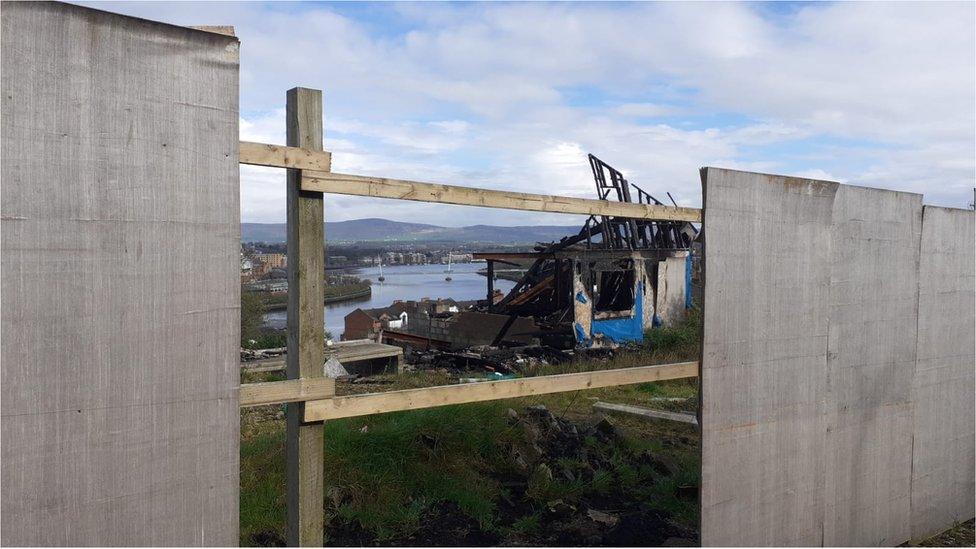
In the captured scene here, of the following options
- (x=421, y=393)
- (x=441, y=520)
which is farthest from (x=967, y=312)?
(x=421, y=393)

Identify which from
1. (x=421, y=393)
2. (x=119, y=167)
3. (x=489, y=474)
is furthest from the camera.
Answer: (x=489, y=474)

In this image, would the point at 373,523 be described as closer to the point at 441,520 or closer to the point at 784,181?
the point at 441,520

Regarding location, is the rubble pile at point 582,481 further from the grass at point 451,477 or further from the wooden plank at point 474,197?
the wooden plank at point 474,197

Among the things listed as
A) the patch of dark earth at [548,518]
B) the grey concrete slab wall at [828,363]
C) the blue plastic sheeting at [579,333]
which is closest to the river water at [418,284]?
the blue plastic sheeting at [579,333]

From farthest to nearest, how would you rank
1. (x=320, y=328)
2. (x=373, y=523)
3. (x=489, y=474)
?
(x=489, y=474), (x=373, y=523), (x=320, y=328)

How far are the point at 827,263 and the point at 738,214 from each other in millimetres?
883

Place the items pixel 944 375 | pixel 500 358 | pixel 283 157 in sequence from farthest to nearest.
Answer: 1. pixel 500 358
2. pixel 944 375
3. pixel 283 157

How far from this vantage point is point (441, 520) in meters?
4.45

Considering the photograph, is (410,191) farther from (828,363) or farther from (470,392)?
(828,363)

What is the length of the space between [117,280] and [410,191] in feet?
3.99

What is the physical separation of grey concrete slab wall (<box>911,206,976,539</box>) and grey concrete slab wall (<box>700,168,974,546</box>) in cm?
2

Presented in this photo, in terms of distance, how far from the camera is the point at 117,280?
231cm

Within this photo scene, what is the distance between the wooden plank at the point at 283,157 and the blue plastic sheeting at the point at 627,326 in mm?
13180

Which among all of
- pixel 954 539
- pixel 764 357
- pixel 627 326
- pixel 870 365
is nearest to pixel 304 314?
pixel 764 357
